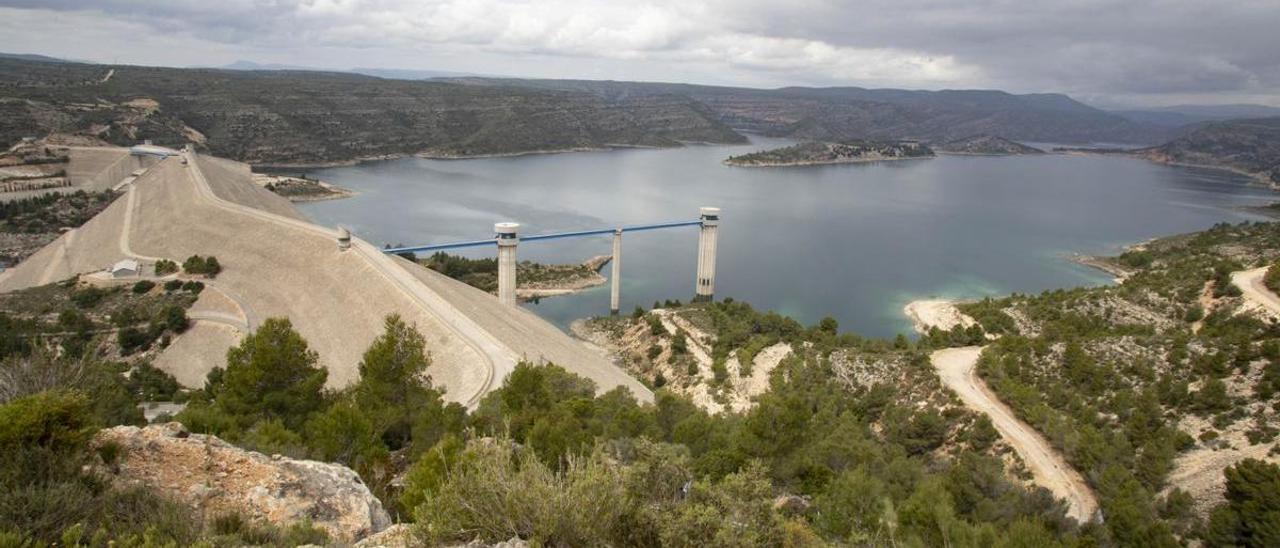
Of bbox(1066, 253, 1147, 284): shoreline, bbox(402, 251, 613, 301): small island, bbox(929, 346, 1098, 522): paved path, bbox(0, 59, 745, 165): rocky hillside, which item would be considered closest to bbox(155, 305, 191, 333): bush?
bbox(402, 251, 613, 301): small island

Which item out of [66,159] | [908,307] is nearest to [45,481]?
[908,307]

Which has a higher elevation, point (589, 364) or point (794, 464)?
point (794, 464)

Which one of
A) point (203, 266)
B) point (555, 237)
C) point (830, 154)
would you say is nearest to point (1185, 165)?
point (830, 154)

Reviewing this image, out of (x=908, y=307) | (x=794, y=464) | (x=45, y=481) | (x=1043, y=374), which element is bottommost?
(x=908, y=307)

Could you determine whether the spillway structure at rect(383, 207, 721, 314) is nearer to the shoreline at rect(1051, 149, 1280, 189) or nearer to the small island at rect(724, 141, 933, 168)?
the small island at rect(724, 141, 933, 168)

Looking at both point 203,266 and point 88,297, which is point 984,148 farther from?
point 88,297

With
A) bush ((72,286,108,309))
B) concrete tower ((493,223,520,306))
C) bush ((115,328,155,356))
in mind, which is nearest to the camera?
bush ((115,328,155,356))

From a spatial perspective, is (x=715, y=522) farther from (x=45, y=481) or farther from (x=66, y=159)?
(x=66, y=159)
